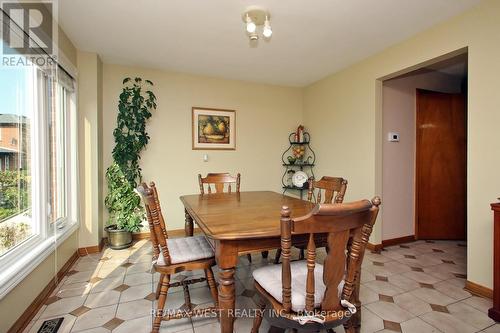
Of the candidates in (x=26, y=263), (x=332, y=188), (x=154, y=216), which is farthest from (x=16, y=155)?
(x=332, y=188)

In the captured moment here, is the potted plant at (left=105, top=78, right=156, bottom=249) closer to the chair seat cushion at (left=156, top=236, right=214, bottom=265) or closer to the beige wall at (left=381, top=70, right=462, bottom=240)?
the chair seat cushion at (left=156, top=236, right=214, bottom=265)

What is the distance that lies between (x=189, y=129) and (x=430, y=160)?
11.7ft

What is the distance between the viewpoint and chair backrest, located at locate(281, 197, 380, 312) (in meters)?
1.00

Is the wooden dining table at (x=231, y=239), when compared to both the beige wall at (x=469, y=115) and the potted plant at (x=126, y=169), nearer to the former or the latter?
the beige wall at (x=469, y=115)

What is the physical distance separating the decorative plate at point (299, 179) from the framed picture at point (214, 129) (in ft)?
3.81

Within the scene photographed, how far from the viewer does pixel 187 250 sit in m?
1.76

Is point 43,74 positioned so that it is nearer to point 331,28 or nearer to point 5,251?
A: point 5,251

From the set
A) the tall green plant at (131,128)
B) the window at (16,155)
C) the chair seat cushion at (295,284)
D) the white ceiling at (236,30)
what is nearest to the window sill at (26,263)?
the window at (16,155)

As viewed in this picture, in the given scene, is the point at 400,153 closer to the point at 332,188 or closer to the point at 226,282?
the point at 332,188

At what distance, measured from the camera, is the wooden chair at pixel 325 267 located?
101cm

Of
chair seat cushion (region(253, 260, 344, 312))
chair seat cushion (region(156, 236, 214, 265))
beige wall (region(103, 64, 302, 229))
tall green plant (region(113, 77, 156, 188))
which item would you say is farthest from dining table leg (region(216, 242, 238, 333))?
beige wall (region(103, 64, 302, 229))

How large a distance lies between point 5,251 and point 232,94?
131 inches

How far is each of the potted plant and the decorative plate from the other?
2407mm

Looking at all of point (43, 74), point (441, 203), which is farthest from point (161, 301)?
point (441, 203)
